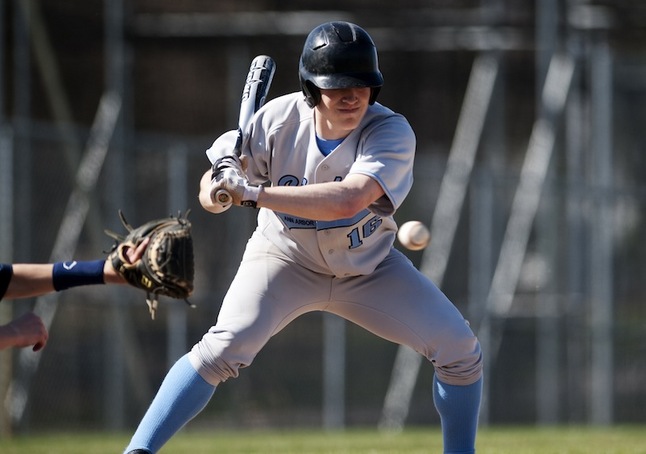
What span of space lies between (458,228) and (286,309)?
30.5 feet

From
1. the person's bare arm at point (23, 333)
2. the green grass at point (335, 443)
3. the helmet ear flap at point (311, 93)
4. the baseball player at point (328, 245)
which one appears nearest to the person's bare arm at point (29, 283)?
the person's bare arm at point (23, 333)

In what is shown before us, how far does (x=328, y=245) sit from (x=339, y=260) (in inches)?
2.9

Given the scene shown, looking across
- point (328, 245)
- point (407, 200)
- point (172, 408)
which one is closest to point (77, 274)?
point (172, 408)

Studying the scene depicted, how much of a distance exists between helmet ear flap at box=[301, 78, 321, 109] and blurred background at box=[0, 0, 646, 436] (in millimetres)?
6354

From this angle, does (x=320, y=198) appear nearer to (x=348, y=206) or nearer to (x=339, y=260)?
(x=348, y=206)

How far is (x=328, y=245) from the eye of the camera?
519cm

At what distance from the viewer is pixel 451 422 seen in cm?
534

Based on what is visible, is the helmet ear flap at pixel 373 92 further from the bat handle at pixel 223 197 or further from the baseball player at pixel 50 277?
the baseball player at pixel 50 277

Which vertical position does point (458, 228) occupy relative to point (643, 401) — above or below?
above

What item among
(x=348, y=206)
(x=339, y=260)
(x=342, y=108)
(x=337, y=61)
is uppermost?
(x=337, y=61)

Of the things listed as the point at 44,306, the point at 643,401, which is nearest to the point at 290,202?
the point at 44,306

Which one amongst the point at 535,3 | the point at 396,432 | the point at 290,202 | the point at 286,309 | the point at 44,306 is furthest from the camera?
the point at 535,3

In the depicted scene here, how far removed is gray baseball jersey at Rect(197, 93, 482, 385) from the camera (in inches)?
200

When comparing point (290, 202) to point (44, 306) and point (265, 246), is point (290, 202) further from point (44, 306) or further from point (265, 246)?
point (44, 306)
